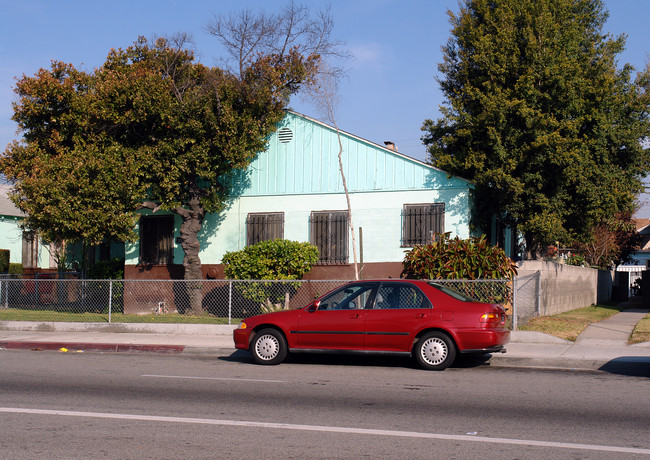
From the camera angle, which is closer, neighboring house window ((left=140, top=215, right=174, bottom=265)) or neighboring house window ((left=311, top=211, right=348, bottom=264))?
neighboring house window ((left=311, top=211, right=348, bottom=264))

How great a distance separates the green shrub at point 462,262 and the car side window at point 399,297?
4.83 metres

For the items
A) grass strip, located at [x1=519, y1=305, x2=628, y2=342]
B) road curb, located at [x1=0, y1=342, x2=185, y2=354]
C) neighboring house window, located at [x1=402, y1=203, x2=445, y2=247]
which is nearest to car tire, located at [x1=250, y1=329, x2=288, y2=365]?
road curb, located at [x1=0, y1=342, x2=185, y2=354]

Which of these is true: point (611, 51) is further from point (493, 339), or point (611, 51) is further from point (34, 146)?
point (34, 146)

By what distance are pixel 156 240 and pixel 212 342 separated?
7412 mm

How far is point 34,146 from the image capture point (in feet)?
59.3

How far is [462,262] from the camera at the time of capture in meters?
15.4

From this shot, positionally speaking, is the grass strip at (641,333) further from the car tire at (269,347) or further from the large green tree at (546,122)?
the car tire at (269,347)

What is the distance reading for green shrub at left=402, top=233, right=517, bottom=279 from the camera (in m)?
15.3

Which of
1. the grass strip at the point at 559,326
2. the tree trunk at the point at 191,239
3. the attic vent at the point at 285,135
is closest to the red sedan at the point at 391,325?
the grass strip at the point at 559,326

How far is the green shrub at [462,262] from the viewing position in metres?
15.3

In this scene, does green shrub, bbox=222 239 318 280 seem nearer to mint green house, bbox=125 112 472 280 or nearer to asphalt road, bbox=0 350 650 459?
mint green house, bbox=125 112 472 280

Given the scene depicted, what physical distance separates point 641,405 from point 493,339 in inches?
107

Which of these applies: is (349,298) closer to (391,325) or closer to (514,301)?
(391,325)

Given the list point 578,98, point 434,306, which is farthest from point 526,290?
point 434,306
